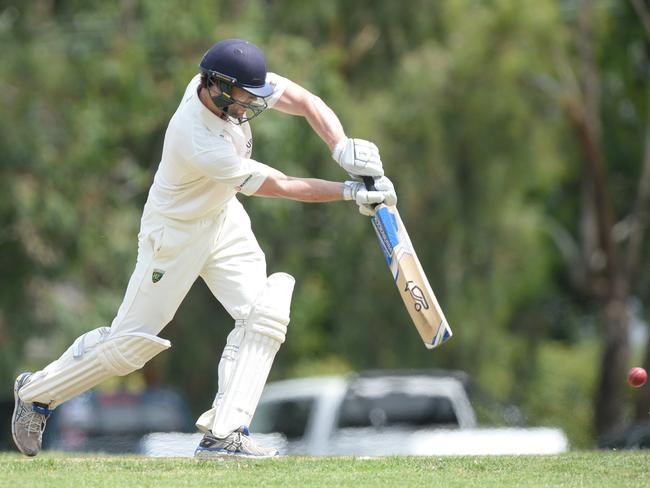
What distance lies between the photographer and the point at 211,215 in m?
5.95

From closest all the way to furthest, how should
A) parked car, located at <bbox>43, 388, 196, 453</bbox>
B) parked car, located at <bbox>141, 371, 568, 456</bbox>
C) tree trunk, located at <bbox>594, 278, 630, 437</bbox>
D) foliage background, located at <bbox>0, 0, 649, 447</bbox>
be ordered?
parked car, located at <bbox>141, 371, 568, 456</bbox> < parked car, located at <bbox>43, 388, 196, 453</bbox> < foliage background, located at <bbox>0, 0, 649, 447</bbox> < tree trunk, located at <bbox>594, 278, 630, 437</bbox>

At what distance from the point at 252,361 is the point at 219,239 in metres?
0.57

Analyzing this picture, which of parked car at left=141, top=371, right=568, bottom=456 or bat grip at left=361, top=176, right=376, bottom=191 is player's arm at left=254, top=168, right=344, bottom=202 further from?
parked car at left=141, top=371, right=568, bottom=456

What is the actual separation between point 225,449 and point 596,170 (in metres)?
11.4

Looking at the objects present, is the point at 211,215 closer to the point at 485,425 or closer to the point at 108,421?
the point at 485,425

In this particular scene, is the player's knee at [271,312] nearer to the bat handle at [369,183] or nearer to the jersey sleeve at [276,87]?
the bat handle at [369,183]

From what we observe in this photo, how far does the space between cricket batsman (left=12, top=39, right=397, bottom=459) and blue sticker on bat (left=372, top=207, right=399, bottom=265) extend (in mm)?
52

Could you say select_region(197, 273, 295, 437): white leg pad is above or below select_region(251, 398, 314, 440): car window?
above

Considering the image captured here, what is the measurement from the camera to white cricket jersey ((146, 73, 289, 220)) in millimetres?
5668

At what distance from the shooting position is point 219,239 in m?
6.02

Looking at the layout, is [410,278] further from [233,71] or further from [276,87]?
[233,71]

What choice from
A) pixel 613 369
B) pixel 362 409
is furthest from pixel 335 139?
pixel 613 369

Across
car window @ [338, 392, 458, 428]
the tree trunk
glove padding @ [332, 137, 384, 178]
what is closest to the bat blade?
glove padding @ [332, 137, 384, 178]

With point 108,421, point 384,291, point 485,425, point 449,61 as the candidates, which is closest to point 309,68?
point 449,61
